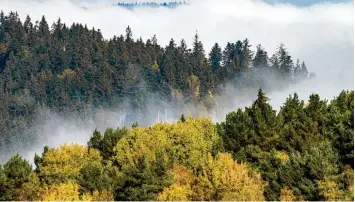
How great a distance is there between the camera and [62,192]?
58.9 metres

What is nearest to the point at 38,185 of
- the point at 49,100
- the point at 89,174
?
the point at 89,174

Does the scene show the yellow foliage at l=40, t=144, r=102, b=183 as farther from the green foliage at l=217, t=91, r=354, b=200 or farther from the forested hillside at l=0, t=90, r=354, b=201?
the green foliage at l=217, t=91, r=354, b=200

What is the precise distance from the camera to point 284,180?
58.3 metres

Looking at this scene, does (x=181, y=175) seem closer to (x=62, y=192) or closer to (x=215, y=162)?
(x=215, y=162)

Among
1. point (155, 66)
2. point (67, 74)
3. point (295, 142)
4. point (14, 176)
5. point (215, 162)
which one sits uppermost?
point (155, 66)

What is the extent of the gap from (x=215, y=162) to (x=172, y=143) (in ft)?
36.0

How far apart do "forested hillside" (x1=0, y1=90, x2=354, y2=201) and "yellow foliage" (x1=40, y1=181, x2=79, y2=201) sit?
0.33ft

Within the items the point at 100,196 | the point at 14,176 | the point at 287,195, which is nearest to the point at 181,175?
the point at 100,196

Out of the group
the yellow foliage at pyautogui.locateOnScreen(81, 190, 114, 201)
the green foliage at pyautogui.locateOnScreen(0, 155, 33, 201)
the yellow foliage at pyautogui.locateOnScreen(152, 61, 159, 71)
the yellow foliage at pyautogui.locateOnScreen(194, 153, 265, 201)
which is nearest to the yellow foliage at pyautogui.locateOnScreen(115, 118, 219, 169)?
the yellow foliage at pyautogui.locateOnScreen(194, 153, 265, 201)

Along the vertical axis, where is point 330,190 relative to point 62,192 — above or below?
below

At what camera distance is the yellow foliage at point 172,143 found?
70938mm

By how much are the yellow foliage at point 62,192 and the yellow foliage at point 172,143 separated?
8653 mm

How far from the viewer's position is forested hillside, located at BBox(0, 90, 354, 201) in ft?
189

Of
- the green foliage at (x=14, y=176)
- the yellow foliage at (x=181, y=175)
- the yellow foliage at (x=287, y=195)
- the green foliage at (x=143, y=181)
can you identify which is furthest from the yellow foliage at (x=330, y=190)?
the green foliage at (x=14, y=176)
